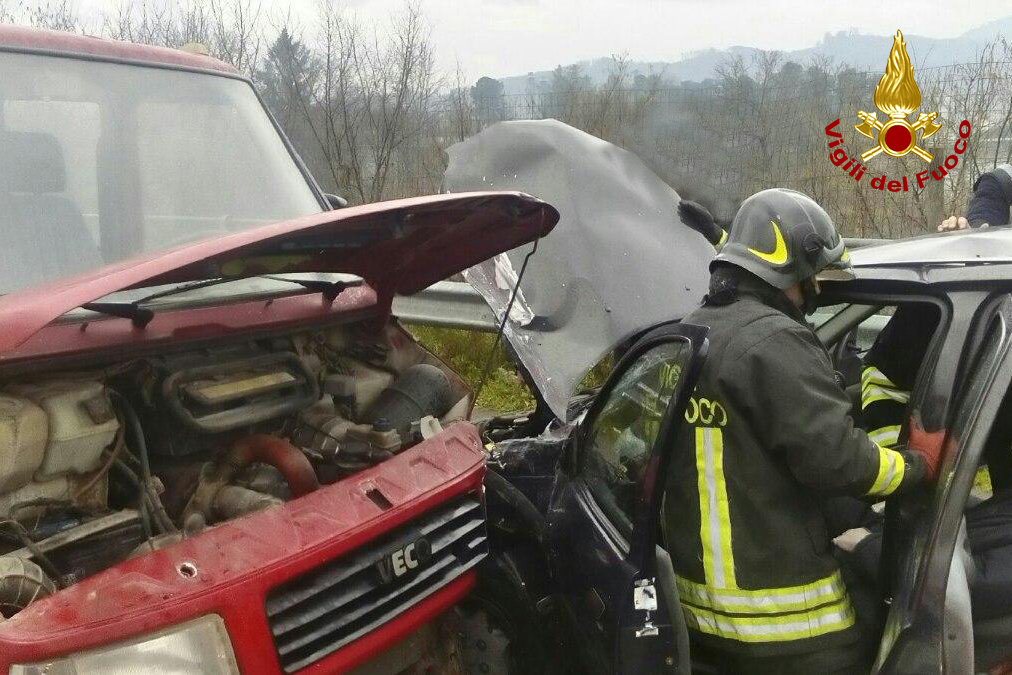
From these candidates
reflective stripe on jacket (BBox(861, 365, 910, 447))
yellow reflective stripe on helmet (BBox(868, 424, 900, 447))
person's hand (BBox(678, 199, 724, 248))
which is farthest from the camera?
person's hand (BBox(678, 199, 724, 248))

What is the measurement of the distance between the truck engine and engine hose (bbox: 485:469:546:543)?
0.26 m

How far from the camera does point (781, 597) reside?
219 cm

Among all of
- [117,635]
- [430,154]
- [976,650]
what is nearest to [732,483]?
[976,650]

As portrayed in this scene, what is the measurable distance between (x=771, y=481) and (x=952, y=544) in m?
0.43

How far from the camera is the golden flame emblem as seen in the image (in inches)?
264

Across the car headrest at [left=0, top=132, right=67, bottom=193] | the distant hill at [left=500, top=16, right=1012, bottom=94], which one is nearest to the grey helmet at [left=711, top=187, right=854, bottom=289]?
the car headrest at [left=0, top=132, right=67, bottom=193]

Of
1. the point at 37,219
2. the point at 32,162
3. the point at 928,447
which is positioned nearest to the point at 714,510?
the point at 928,447

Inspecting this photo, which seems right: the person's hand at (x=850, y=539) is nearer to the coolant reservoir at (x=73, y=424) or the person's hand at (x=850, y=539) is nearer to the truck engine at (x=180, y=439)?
the truck engine at (x=180, y=439)

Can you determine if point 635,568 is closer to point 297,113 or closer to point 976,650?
point 976,650

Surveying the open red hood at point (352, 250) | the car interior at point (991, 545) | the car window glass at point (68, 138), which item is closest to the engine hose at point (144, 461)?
the open red hood at point (352, 250)

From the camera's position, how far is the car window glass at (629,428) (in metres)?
2.33

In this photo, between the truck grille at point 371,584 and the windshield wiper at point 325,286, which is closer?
the truck grille at point 371,584

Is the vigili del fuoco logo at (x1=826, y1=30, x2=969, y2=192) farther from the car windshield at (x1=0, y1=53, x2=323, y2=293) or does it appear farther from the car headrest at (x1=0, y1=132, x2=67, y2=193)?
the car headrest at (x1=0, y1=132, x2=67, y2=193)

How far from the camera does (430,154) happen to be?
8664 mm
